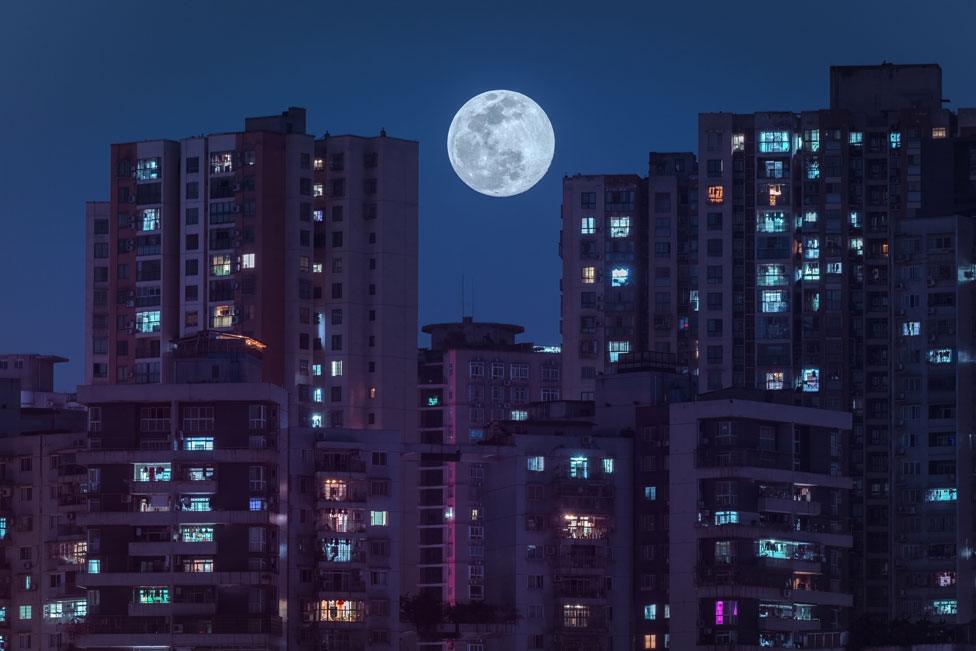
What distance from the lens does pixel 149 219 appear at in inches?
7525

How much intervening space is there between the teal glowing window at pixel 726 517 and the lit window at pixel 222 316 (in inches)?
1983

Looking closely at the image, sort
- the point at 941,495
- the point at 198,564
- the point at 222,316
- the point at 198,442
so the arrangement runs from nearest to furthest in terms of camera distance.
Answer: the point at 198,564 → the point at 198,442 → the point at 941,495 → the point at 222,316

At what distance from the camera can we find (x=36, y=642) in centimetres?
15700

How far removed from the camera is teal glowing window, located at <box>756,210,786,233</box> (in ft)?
633

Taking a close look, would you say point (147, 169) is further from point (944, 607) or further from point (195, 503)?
point (944, 607)

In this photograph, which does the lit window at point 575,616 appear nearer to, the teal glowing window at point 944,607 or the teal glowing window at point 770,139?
the teal glowing window at point 944,607

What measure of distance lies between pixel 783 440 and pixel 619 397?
1239cm

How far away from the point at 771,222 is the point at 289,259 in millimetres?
38586

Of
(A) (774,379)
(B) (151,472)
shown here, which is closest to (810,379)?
(A) (774,379)

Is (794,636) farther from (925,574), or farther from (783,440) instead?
(925,574)

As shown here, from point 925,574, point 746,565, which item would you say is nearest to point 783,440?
point 746,565

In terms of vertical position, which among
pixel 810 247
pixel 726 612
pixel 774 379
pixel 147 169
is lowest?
pixel 726 612

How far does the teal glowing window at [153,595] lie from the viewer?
142 meters

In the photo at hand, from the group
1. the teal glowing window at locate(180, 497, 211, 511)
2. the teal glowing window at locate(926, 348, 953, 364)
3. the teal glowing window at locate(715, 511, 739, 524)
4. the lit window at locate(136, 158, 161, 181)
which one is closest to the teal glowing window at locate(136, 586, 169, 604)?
the teal glowing window at locate(180, 497, 211, 511)
